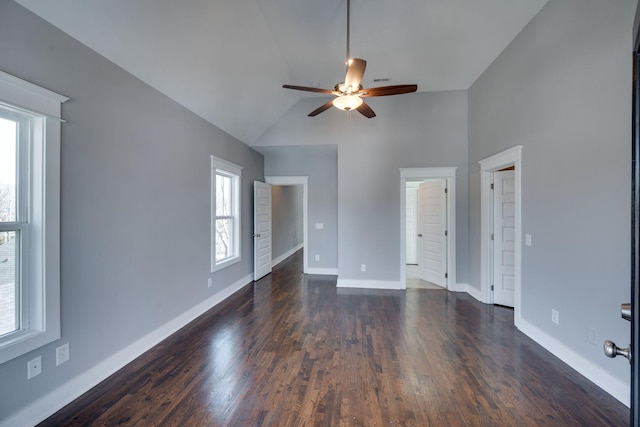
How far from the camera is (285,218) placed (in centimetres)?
795

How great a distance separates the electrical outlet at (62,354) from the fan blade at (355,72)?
3.12 meters

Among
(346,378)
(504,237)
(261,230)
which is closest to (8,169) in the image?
(346,378)

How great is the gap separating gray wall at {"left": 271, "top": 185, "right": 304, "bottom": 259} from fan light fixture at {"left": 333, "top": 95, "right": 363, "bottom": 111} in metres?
4.50

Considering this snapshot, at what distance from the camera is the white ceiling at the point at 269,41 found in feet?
6.83

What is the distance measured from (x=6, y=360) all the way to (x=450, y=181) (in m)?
5.37

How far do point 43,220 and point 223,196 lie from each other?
9.32 feet

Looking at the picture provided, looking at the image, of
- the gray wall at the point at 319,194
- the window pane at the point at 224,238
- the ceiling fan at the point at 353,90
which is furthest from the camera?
the gray wall at the point at 319,194

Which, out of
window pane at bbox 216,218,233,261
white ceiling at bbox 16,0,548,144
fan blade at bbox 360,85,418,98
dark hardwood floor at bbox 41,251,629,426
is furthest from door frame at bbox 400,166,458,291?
window pane at bbox 216,218,233,261

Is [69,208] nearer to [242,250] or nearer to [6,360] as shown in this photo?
[6,360]

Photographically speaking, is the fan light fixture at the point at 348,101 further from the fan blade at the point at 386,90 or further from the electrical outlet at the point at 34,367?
the electrical outlet at the point at 34,367

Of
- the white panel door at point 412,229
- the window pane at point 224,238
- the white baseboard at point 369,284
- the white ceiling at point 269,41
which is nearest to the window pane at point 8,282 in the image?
the white ceiling at point 269,41

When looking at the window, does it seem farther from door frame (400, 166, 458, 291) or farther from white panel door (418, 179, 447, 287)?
white panel door (418, 179, 447, 287)

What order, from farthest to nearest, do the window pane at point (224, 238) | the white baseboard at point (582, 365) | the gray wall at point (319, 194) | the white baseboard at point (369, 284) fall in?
the gray wall at point (319, 194), the white baseboard at point (369, 284), the window pane at point (224, 238), the white baseboard at point (582, 365)

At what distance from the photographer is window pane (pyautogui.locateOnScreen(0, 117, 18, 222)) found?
162 cm
